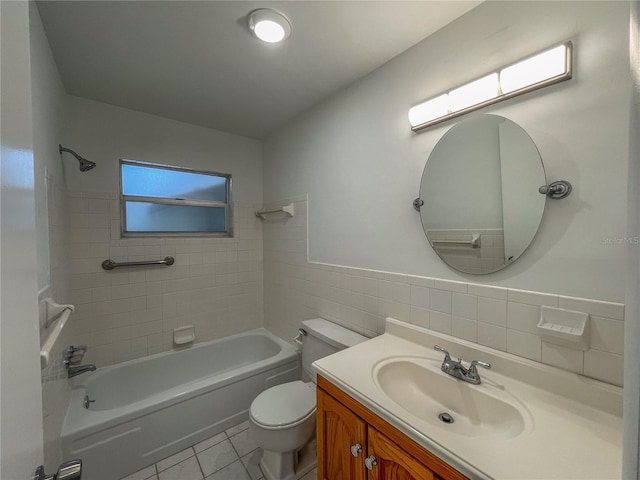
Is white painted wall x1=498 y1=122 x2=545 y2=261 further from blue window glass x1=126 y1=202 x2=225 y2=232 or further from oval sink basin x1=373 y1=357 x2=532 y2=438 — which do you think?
blue window glass x1=126 y1=202 x2=225 y2=232

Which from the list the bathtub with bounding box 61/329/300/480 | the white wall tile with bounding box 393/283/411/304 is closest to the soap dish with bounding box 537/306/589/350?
the white wall tile with bounding box 393/283/411/304

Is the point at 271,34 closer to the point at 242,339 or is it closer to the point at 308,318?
the point at 308,318

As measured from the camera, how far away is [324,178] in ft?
6.41

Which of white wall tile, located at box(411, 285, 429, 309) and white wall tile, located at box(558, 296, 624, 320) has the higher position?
white wall tile, located at box(558, 296, 624, 320)

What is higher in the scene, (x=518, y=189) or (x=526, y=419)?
(x=518, y=189)

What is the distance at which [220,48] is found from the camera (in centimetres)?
140

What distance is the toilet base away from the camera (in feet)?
4.74

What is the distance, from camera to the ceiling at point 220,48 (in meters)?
1.16

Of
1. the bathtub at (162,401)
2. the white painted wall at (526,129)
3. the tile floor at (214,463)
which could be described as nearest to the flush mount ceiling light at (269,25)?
the white painted wall at (526,129)

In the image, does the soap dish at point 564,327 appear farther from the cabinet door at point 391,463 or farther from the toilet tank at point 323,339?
the toilet tank at point 323,339

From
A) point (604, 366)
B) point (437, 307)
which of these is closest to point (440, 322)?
point (437, 307)

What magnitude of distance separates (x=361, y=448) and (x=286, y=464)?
83 centimetres

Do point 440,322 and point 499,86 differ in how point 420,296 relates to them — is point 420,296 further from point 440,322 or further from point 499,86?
point 499,86

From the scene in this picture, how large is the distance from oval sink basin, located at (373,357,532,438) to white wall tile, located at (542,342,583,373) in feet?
0.68
